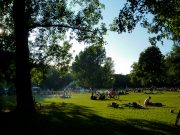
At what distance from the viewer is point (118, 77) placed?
6230 inches

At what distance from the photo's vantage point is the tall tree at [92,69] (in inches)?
6031

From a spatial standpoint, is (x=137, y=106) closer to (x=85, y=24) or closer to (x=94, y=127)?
(x=85, y=24)

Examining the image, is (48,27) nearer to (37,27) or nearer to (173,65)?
(37,27)

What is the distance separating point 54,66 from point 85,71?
10329 centimetres

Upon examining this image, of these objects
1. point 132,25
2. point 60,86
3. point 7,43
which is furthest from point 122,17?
point 60,86

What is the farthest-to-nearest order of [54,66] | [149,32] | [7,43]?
1. [54,66]
2. [7,43]
3. [149,32]

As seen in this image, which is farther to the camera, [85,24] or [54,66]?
[54,66]

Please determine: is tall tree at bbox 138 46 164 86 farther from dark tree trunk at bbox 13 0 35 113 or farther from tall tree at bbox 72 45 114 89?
dark tree trunk at bbox 13 0 35 113

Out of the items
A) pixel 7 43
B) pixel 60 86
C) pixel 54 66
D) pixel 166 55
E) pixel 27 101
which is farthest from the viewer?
pixel 60 86

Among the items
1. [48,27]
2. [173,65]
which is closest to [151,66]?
[173,65]

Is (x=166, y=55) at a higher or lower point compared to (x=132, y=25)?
higher

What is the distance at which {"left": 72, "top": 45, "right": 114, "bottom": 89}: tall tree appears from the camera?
153 m

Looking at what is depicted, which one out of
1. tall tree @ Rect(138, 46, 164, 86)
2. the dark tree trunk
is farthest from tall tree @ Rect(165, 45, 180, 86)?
the dark tree trunk

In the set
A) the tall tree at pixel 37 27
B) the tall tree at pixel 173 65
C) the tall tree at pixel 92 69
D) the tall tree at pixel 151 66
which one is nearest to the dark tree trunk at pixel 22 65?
the tall tree at pixel 37 27
